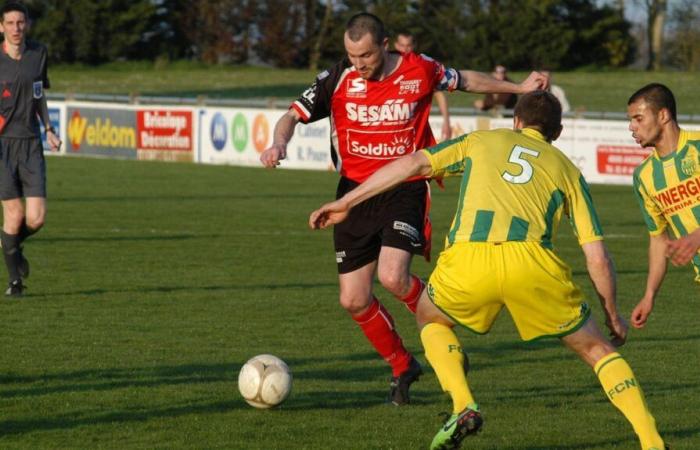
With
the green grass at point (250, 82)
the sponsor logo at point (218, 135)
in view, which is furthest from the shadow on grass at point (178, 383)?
the green grass at point (250, 82)

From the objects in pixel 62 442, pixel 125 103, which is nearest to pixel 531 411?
pixel 62 442

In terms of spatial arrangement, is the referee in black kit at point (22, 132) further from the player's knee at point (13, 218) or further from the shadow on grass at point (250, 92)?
the shadow on grass at point (250, 92)

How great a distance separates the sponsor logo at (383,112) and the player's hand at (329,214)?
1.77 metres

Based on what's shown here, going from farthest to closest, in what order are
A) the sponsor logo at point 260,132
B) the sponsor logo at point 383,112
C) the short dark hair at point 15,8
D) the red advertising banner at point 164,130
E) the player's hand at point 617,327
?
the red advertising banner at point 164,130 → the sponsor logo at point 260,132 → the short dark hair at point 15,8 → the sponsor logo at point 383,112 → the player's hand at point 617,327

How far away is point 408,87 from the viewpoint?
781 cm

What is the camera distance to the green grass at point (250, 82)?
47125mm

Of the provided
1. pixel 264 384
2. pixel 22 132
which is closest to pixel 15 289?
pixel 22 132

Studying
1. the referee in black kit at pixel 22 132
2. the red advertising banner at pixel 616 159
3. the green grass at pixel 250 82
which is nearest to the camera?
the referee in black kit at pixel 22 132

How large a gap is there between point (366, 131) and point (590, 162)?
17.9 m

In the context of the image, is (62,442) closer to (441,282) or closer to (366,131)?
(441,282)

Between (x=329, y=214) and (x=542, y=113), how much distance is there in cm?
106

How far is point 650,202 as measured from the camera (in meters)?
7.05

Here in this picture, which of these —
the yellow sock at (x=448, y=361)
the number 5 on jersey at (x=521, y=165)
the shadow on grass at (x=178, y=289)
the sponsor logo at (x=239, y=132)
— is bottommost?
the sponsor logo at (x=239, y=132)

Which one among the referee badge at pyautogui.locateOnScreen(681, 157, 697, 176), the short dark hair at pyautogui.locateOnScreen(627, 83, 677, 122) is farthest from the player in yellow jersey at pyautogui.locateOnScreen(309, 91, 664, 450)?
the referee badge at pyautogui.locateOnScreen(681, 157, 697, 176)
